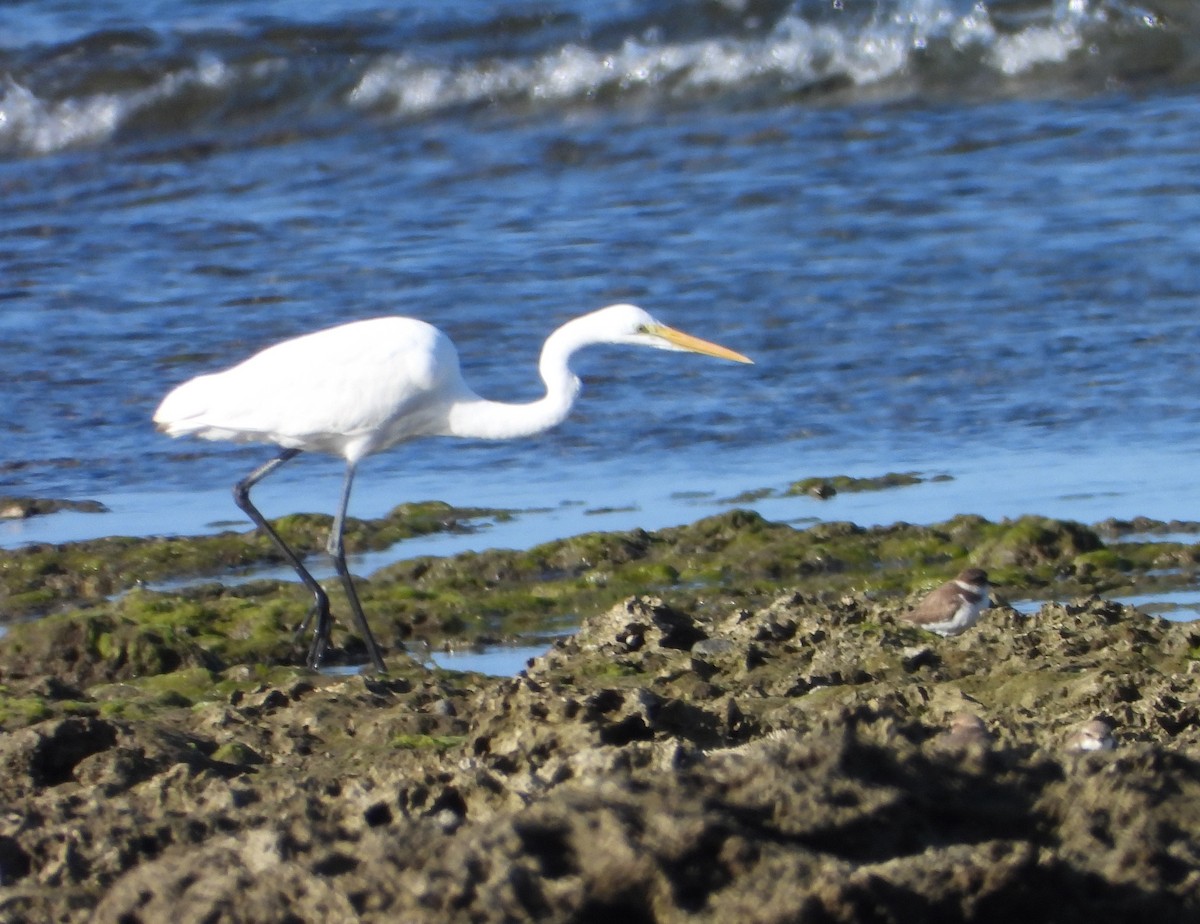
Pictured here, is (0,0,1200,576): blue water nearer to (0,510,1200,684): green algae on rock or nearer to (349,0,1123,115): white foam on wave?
(349,0,1123,115): white foam on wave

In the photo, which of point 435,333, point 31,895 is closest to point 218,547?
point 435,333

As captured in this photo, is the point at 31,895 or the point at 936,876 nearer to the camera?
the point at 936,876

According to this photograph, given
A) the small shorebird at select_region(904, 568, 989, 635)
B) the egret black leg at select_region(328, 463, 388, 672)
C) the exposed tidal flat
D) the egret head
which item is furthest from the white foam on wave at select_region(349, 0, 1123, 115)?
the small shorebird at select_region(904, 568, 989, 635)

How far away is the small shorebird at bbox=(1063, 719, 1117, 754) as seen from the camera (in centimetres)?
398

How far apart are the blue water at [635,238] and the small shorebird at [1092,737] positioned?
3.59 metres

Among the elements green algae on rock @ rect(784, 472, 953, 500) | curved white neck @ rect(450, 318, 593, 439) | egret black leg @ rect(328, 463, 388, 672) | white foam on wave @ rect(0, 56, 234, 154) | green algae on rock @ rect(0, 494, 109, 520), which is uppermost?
white foam on wave @ rect(0, 56, 234, 154)

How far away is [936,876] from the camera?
8.99 ft

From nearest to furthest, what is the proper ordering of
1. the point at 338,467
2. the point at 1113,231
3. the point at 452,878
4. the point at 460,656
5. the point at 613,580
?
the point at 452,878 → the point at 460,656 → the point at 613,580 → the point at 338,467 → the point at 1113,231

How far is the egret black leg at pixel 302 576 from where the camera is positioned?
6.62 metres

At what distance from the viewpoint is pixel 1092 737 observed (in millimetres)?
4059

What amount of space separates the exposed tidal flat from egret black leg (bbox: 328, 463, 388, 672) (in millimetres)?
130

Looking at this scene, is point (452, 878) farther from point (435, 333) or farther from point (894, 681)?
point (435, 333)

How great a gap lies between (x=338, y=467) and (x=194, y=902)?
6797mm

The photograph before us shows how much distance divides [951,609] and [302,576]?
2.42 m
